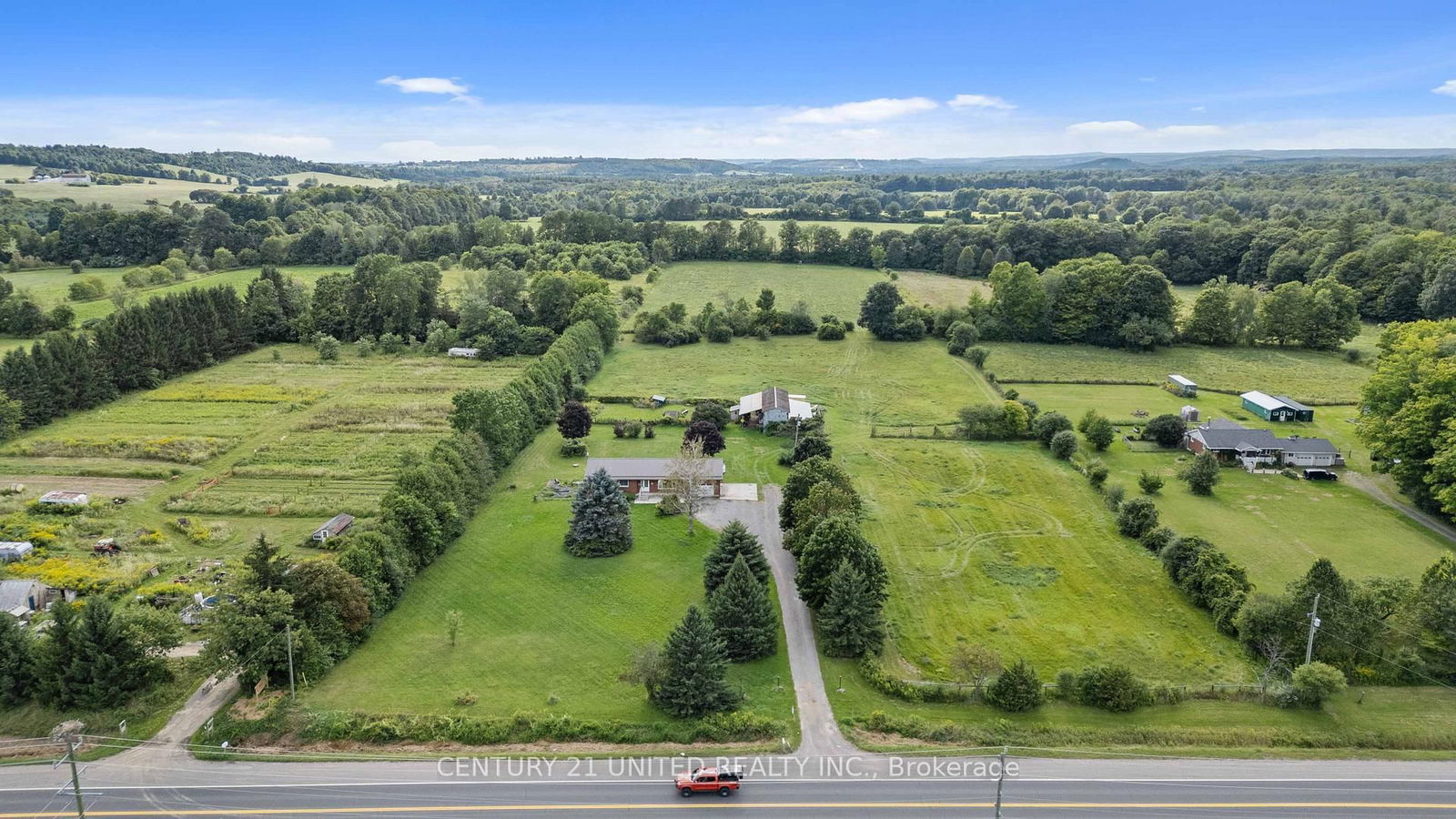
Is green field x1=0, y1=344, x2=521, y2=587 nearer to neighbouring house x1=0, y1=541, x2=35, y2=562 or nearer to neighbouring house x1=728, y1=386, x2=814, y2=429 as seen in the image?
neighbouring house x1=0, y1=541, x2=35, y2=562

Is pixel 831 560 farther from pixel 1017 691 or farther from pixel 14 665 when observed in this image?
pixel 14 665

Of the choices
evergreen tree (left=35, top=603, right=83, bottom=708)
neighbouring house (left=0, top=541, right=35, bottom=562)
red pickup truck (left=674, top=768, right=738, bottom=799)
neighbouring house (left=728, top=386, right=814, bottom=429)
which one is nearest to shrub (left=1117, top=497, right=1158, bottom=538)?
neighbouring house (left=728, top=386, right=814, bottom=429)

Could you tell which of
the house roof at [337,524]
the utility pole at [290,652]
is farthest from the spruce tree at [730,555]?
the house roof at [337,524]

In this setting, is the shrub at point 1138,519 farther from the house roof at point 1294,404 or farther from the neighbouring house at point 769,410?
the house roof at point 1294,404

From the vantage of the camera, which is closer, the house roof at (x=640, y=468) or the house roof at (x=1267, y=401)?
the house roof at (x=640, y=468)

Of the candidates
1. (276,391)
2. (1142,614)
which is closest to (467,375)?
(276,391)

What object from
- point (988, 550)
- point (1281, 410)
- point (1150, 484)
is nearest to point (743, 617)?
point (988, 550)

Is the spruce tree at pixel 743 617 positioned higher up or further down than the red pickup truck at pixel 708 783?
higher up

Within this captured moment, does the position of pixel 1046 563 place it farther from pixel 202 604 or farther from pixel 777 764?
pixel 202 604
